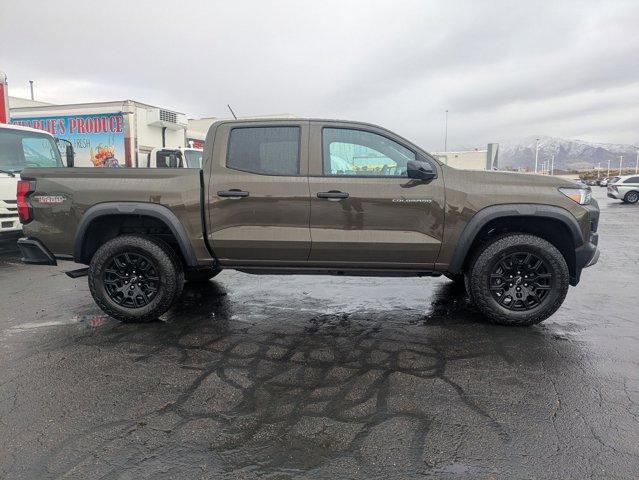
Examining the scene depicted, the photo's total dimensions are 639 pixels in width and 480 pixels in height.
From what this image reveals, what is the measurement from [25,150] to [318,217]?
748 centimetres

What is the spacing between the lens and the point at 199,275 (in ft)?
18.9

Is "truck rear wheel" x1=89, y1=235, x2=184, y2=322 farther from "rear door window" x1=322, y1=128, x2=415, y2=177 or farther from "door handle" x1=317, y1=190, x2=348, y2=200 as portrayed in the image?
"rear door window" x1=322, y1=128, x2=415, y2=177

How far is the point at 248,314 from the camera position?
4762mm

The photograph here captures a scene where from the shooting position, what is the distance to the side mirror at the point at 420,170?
4.03 meters

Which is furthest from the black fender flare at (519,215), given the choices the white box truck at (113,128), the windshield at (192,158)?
the white box truck at (113,128)

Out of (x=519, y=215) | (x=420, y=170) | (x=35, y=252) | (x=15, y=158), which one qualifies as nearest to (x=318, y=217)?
(x=420, y=170)

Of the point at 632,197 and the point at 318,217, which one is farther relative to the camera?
the point at 632,197

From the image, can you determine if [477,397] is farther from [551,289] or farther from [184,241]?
[184,241]

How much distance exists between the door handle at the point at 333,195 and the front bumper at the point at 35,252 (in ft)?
9.02

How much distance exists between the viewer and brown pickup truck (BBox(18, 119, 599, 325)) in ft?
13.6

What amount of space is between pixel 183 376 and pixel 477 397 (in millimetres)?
2090

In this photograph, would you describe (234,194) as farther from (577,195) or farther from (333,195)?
(577,195)

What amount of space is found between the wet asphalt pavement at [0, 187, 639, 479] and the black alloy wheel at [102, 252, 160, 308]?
0.27 metres

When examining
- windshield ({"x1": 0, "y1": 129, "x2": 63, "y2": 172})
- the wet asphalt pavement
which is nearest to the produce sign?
windshield ({"x1": 0, "y1": 129, "x2": 63, "y2": 172})
